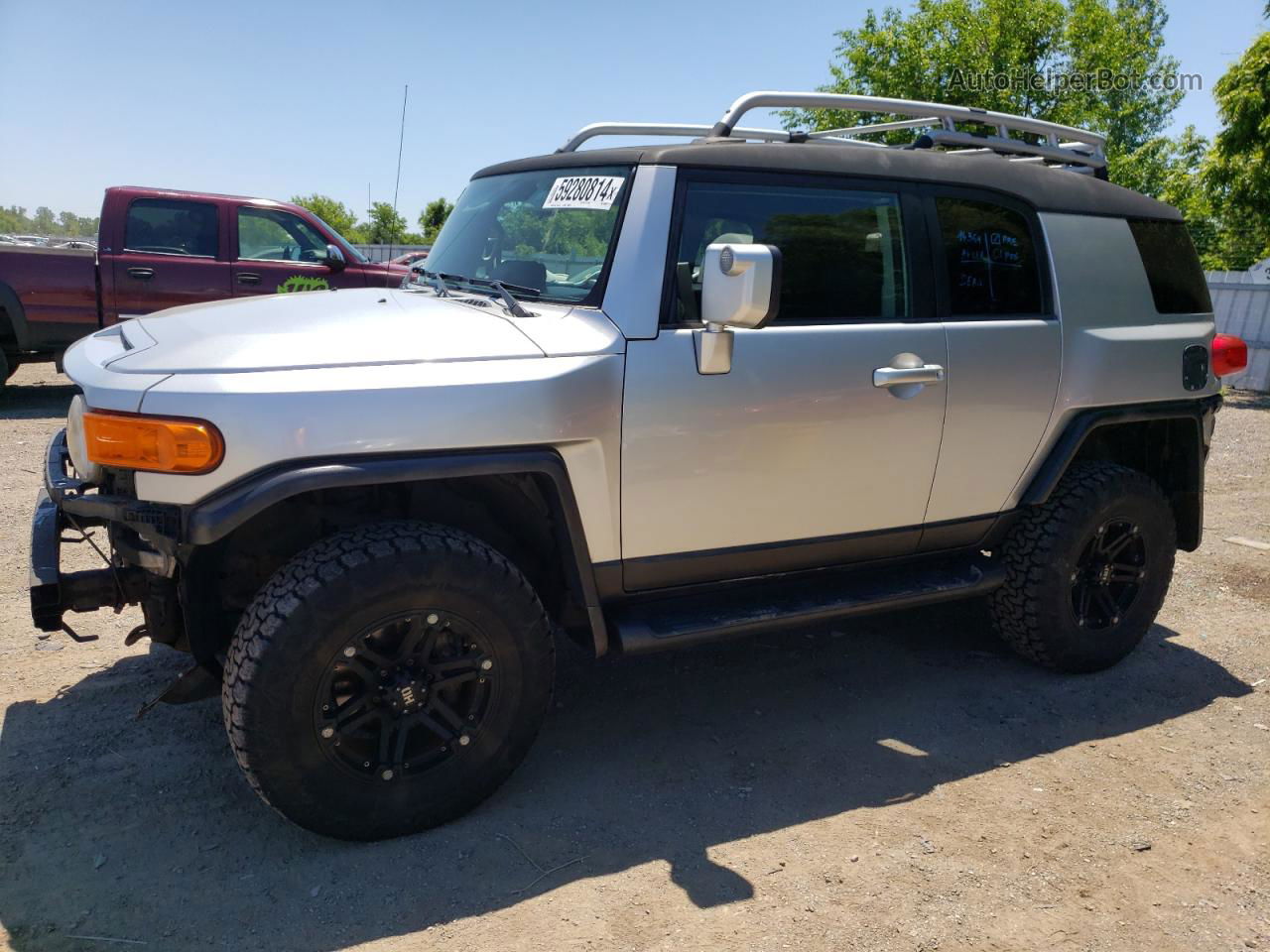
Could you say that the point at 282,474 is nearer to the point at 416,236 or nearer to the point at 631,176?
the point at 631,176

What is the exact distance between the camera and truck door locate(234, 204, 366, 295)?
9.34m

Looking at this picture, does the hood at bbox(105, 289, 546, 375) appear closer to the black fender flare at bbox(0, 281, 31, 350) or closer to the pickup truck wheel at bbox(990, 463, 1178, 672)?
the pickup truck wheel at bbox(990, 463, 1178, 672)

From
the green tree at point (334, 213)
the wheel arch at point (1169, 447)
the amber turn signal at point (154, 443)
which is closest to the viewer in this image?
the amber turn signal at point (154, 443)

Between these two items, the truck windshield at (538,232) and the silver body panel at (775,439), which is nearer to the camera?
the silver body panel at (775,439)

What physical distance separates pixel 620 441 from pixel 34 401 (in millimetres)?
9221

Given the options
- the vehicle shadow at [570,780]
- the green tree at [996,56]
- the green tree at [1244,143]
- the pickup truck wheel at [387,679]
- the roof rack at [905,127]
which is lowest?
the vehicle shadow at [570,780]

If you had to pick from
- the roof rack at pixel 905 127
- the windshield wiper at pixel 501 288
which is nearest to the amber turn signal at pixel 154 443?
the windshield wiper at pixel 501 288

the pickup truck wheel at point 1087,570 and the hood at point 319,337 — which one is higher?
the hood at point 319,337

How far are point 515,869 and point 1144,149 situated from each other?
3631 cm

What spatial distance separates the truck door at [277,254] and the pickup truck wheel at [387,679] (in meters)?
7.28

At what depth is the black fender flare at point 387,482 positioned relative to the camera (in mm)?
2484

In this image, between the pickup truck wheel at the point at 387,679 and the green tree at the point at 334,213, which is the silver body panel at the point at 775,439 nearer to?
the pickup truck wheel at the point at 387,679

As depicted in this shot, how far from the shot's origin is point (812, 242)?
3.34 meters

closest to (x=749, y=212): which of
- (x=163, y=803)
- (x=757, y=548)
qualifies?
(x=757, y=548)
